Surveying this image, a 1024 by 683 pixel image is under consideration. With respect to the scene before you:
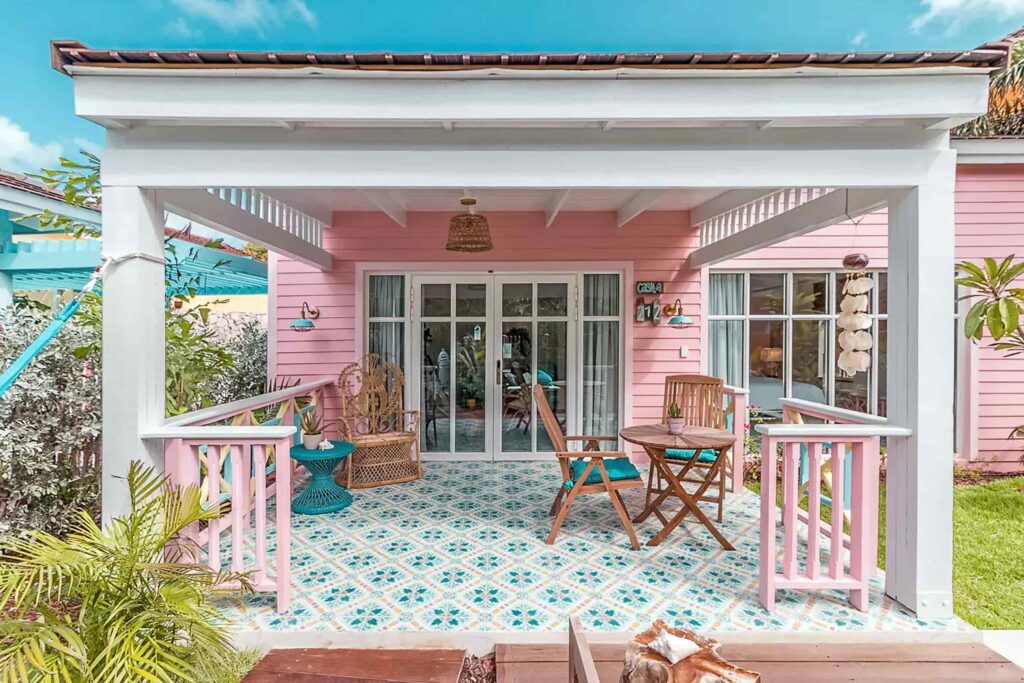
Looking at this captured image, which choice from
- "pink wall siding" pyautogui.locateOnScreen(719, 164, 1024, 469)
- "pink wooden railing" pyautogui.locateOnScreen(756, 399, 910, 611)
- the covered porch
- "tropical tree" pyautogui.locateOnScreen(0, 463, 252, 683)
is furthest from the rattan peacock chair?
"pink wall siding" pyautogui.locateOnScreen(719, 164, 1024, 469)

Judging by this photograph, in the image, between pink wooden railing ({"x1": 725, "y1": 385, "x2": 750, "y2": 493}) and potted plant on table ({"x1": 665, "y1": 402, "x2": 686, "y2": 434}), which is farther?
pink wooden railing ({"x1": 725, "y1": 385, "x2": 750, "y2": 493})

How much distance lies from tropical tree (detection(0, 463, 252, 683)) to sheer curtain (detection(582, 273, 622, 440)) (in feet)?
14.0

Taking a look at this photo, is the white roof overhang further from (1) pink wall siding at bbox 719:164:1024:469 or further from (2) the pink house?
(1) pink wall siding at bbox 719:164:1024:469

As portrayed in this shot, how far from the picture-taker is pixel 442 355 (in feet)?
18.9

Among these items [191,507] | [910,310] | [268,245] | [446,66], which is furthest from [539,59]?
[268,245]

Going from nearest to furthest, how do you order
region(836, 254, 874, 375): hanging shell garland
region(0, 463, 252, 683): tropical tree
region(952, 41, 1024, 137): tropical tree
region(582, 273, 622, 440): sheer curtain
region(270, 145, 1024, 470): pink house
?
region(0, 463, 252, 683): tropical tree → region(836, 254, 874, 375): hanging shell garland → region(270, 145, 1024, 470): pink house → region(582, 273, 622, 440): sheer curtain → region(952, 41, 1024, 137): tropical tree

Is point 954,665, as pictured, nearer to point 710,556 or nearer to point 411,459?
point 710,556

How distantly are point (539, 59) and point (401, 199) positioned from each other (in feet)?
9.61

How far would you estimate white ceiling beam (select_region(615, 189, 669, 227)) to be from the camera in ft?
13.9

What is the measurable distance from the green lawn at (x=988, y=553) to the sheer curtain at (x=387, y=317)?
3906mm

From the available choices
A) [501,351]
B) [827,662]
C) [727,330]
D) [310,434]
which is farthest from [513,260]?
[827,662]

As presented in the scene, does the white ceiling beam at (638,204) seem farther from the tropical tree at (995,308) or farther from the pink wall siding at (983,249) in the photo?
the tropical tree at (995,308)

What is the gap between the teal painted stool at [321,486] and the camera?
412 centimetres

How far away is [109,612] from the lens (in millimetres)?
1886
